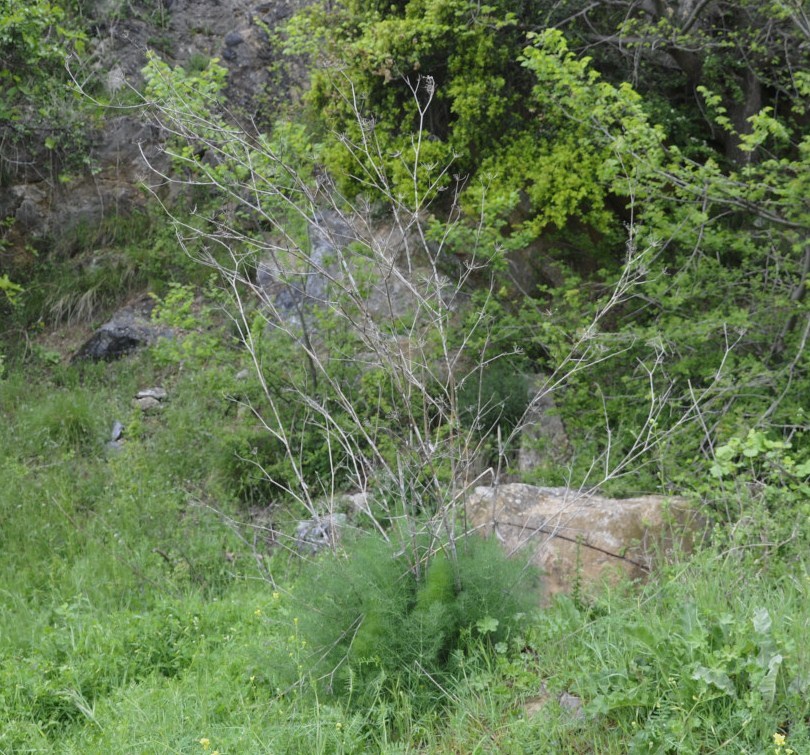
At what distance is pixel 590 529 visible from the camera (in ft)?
15.1

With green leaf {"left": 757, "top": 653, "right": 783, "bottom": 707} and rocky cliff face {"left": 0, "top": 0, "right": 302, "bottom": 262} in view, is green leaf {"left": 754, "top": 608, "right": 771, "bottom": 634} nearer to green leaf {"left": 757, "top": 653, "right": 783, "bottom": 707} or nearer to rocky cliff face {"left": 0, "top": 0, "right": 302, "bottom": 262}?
green leaf {"left": 757, "top": 653, "right": 783, "bottom": 707}

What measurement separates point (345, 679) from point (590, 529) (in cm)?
181

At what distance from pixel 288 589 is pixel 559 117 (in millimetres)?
5157

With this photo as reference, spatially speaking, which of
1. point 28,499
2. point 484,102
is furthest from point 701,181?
point 28,499

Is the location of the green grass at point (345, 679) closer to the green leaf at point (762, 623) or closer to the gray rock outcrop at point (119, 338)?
the green leaf at point (762, 623)

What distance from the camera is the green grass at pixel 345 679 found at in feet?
8.82

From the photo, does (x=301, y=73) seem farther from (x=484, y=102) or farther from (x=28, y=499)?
(x=28, y=499)

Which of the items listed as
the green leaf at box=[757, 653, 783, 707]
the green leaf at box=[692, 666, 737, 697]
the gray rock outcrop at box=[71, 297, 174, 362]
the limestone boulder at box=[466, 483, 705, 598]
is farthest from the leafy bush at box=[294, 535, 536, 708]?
the gray rock outcrop at box=[71, 297, 174, 362]

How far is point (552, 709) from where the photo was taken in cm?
288

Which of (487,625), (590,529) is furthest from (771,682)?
(590,529)

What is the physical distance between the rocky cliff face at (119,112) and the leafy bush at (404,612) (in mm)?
8220

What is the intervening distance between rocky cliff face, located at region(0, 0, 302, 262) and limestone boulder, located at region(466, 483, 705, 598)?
24.9 ft

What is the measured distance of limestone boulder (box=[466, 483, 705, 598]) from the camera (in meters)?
4.31

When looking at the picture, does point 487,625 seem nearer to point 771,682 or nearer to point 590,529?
point 771,682
